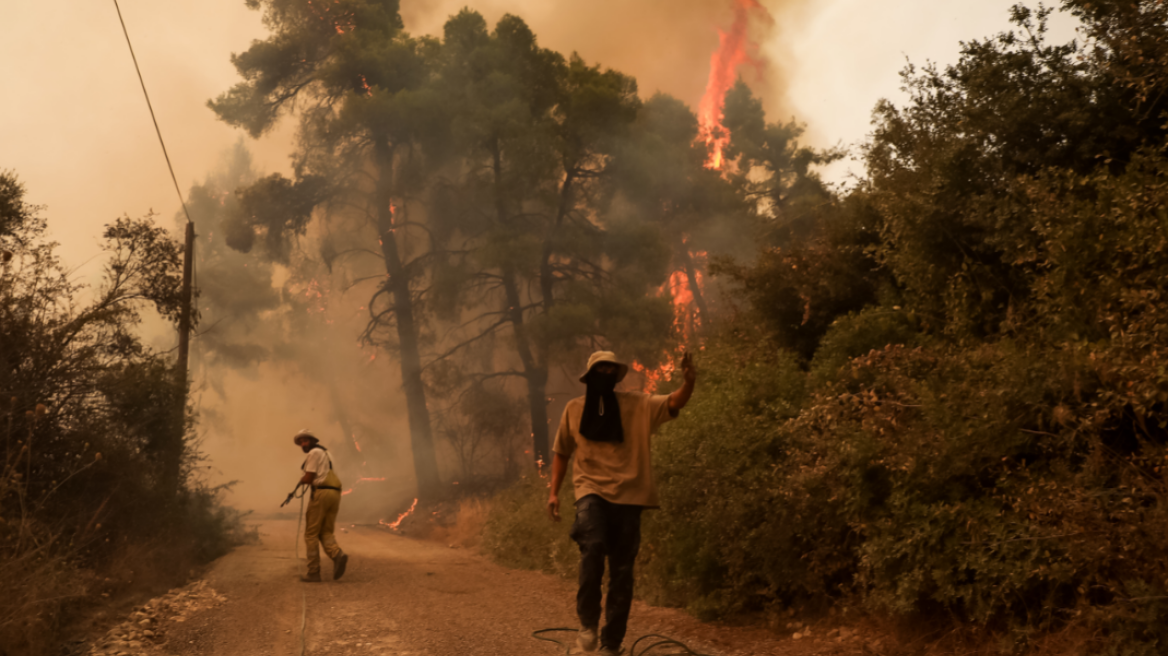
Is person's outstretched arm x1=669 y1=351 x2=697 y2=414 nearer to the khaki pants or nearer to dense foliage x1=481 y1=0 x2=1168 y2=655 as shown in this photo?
dense foliage x1=481 y1=0 x2=1168 y2=655

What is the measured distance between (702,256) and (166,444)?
79.2 ft

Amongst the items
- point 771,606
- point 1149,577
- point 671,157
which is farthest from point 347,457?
point 1149,577

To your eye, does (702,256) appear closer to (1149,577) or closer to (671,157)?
(671,157)

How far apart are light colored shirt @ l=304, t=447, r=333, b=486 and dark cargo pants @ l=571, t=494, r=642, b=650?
6.53 m

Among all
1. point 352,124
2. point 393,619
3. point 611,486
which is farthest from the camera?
point 352,124

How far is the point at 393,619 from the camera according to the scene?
812 centimetres

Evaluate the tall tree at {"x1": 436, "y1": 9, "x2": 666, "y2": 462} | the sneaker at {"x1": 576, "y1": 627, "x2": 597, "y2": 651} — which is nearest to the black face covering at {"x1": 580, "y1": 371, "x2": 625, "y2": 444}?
the sneaker at {"x1": 576, "y1": 627, "x2": 597, "y2": 651}

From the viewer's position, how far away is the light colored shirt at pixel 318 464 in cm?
1136

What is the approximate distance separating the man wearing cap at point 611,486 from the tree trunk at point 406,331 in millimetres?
23101

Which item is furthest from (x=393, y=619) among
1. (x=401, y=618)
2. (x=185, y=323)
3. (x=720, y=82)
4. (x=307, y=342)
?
(x=307, y=342)

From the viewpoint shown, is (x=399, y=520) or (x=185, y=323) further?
(x=399, y=520)

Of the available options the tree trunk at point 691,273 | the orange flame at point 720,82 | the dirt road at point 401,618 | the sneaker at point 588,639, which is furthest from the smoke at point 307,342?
the sneaker at point 588,639

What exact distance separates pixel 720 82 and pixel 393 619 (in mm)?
30921

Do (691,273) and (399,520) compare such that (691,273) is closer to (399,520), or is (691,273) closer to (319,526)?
(399,520)
